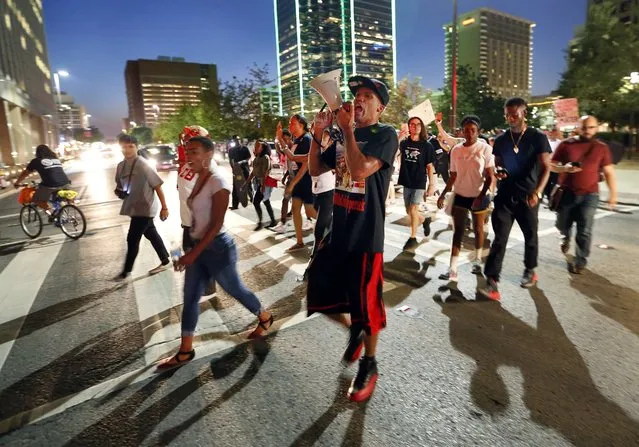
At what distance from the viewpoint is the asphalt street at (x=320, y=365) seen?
97.3 inches

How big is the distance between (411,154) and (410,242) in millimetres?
1375

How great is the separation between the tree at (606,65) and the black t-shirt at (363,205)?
79.6ft

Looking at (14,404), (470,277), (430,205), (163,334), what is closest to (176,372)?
(163,334)

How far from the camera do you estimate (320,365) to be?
3.17m

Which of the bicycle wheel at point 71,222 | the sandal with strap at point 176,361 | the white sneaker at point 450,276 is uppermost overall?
the bicycle wheel at point 71,222

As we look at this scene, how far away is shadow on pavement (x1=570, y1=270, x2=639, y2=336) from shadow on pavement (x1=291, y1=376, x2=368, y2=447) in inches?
105

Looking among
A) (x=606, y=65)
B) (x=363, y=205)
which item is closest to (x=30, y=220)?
(x=363, y=205)

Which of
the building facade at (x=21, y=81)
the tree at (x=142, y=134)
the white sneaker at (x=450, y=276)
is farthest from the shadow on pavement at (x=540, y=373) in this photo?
the tree at (x=142, y=134)

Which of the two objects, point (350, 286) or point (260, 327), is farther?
point (260, 327)

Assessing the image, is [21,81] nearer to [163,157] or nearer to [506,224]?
[163,157]

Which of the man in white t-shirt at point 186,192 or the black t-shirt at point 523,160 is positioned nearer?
the man in white t-shirt at point 186,192

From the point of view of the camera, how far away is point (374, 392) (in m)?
2.81

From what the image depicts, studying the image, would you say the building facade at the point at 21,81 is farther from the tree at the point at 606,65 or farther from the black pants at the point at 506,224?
the tree at the point at 606,65

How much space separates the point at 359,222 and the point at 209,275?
→ 4.75 feet
